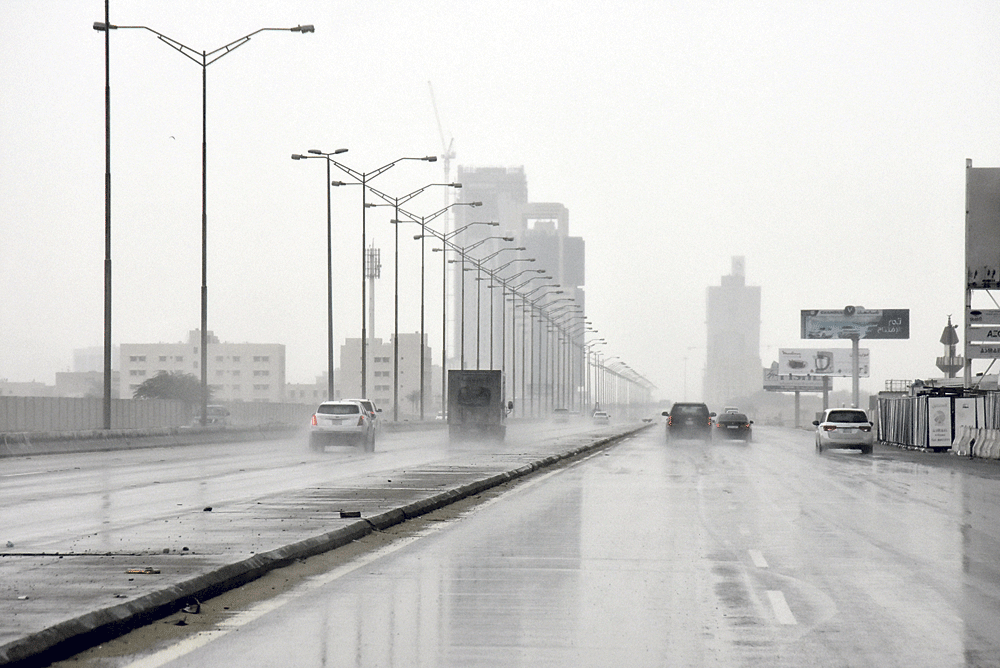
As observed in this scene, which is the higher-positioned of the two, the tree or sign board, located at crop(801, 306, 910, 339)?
sign board, located at crop(801, 306, 910, 339)

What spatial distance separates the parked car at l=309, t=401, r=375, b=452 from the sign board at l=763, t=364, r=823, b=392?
11763cm

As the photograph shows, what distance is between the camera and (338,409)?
45094 millimetres

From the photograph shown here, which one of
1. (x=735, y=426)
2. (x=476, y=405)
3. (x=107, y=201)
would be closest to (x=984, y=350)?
(x=735, y=426)

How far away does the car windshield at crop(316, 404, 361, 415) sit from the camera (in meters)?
44.9

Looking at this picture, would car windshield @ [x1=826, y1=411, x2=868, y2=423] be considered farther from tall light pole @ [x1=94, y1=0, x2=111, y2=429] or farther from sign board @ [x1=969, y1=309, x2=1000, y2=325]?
tall light pole @ [x1=94, y1=0, x2=111, y2=429]

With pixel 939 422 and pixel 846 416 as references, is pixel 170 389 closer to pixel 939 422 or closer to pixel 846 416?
pixel 939 422

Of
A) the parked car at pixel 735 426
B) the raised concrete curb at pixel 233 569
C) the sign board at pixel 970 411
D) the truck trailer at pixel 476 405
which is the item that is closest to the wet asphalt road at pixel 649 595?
the raised concrete curb at pixel 233 569

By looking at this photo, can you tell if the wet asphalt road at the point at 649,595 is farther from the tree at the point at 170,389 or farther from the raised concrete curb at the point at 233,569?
the tree at the point at 170,389

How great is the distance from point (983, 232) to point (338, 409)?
85.8 feet

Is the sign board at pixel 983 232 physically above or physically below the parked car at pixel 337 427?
above

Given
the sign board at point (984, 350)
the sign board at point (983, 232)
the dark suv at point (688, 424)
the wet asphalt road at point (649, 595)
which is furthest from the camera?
the dark suv at point (688, 424)

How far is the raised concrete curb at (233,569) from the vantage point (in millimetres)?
8305

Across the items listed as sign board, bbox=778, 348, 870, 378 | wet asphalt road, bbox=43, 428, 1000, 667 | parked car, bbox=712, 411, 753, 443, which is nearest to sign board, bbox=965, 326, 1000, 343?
parked car, bbox=712, 411, 753, 443

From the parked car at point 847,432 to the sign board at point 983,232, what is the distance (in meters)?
8.80
